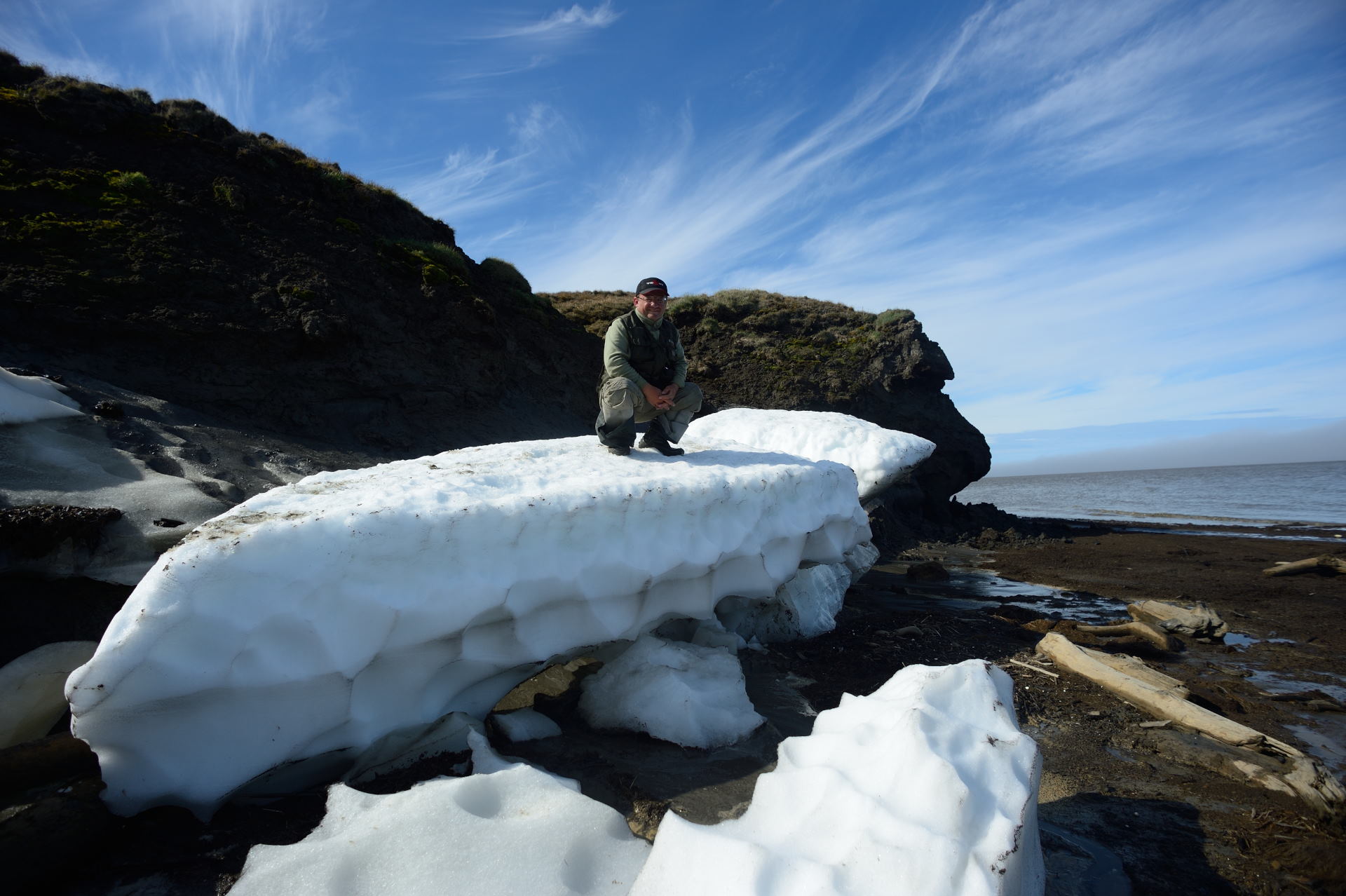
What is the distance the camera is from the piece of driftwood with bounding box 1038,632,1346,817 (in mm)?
3250

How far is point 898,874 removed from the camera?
206 cm

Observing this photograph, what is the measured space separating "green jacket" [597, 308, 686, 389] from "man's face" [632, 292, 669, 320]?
0.07 m

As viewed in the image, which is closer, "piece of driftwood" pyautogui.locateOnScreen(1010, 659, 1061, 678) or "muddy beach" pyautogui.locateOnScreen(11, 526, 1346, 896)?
"muddy beach" pyautogui.locateOnScreen(11, 526, 1346, 896)

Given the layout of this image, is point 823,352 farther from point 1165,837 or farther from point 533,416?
point 1165,837

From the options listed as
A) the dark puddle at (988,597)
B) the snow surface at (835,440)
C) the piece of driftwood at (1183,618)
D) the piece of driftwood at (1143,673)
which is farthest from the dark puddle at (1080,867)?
the snow surface at (835,440)

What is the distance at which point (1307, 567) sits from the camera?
33.5 feet

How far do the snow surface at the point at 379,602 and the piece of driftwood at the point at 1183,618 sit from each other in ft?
16.4

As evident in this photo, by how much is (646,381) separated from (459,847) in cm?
384

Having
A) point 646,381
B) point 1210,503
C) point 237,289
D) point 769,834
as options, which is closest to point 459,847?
point 769,834

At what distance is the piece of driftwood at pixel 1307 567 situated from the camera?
998cm

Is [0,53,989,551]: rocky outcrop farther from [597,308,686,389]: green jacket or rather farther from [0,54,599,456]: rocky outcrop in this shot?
[597,308,686,389]: green jacket

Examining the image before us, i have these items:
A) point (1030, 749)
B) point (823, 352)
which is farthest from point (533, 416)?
point (1030, 749)

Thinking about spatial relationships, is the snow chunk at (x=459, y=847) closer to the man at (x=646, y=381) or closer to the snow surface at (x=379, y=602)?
the snow surface at (x=379, y=602)

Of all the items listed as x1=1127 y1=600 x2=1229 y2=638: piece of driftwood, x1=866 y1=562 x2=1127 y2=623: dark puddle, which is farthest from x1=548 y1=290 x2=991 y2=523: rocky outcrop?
x1=1127 y1=600 x2=1229 y2=638: piece of driftwood
